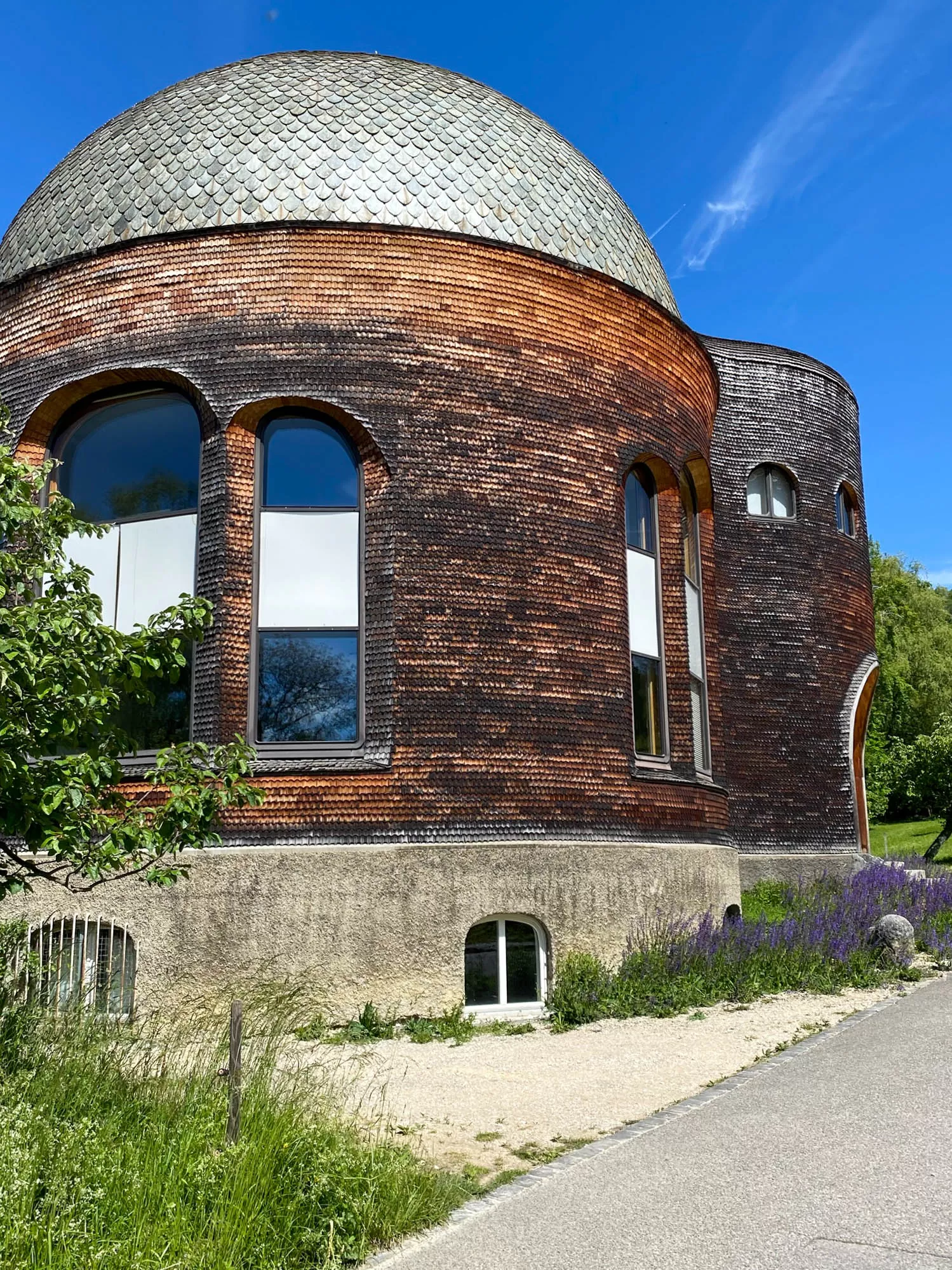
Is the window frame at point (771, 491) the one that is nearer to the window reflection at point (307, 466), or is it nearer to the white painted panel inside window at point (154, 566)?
the window reflection at point (307, 466)

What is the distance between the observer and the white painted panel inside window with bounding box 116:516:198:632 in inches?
483

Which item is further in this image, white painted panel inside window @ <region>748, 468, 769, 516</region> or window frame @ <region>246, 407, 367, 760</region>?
white painted panel inside window @ <region>748, 468, 769, 516</region>

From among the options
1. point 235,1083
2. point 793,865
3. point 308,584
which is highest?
point 308,584

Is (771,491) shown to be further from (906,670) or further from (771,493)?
(906,670)

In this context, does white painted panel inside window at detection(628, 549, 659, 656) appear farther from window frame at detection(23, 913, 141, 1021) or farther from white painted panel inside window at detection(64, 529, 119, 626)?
window frame at detection(23, 913, 141, 1021)

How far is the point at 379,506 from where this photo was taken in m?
12.1

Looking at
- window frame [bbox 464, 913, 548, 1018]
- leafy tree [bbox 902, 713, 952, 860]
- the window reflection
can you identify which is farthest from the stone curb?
leafy tree [bbox 902, 713, 952, 860]

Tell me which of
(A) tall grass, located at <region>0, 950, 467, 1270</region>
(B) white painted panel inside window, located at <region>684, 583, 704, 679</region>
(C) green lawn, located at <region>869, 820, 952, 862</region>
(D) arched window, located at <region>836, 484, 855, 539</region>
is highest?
(D) arched window, located at <region>836, 484, 855, 539</region>

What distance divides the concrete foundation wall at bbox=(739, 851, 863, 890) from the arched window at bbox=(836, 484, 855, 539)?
595 cm

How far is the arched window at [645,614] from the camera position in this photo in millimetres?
13828

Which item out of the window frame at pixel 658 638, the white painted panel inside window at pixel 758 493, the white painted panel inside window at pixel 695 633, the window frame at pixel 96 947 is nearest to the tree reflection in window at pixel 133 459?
the window frame at pixel 96 947

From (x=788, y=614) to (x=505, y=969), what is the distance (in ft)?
33.6

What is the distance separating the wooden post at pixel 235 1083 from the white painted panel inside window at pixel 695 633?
10852 millimetres

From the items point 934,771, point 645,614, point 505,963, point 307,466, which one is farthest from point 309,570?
point 934,771
